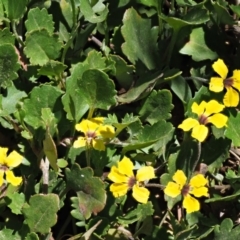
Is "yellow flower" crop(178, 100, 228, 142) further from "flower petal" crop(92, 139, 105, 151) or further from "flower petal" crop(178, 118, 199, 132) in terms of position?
"flower petal" crop(92, 139, 105, 151)

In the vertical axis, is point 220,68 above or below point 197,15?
below

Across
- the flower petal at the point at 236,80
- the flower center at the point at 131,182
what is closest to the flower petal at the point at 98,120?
the flower center at the point at 131,182

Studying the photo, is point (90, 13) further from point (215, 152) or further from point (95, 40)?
point (215, 152)

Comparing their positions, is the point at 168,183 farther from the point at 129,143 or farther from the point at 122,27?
the point at 122,27

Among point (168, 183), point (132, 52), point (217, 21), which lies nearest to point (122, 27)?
point (132, 52)

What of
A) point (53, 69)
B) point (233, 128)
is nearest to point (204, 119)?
point (233, 128)

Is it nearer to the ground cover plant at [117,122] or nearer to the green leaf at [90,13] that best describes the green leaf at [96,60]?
the ground cover plant at [117,122]
